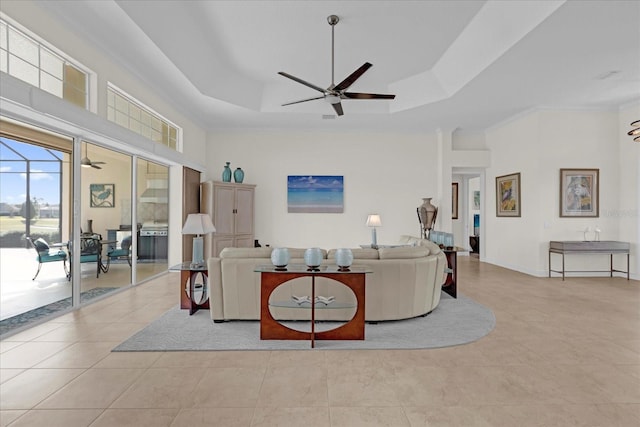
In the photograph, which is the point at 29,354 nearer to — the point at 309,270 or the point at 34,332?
the point at 34,332

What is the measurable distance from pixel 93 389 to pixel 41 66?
3.14 m

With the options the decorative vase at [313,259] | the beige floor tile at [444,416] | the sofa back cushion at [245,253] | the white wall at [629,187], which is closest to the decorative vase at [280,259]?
the decorative vase at [313,259]

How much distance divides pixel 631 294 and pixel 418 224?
13.1 ft

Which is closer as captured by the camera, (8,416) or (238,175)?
(8,416)

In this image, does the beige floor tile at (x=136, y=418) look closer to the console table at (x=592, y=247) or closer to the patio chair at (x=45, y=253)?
the patio chair at (x=45, y=253)

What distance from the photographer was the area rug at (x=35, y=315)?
3496mm

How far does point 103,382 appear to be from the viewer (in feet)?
8.18

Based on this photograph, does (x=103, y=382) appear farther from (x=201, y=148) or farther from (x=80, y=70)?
(x=201, y=148)

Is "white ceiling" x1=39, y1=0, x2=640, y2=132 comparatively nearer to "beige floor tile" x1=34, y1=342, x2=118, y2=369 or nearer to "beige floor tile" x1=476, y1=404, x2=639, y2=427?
"beige floor tile" x1=34, y1=342, x2=118, y2=369

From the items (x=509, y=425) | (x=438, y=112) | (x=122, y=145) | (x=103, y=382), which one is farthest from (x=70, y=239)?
(x=438, y=112)

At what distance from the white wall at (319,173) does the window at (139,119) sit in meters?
1.75

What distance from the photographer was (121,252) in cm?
547

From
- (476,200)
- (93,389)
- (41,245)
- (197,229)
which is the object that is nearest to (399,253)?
(197,229)

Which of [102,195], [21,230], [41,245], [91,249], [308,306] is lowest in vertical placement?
[308,306]
